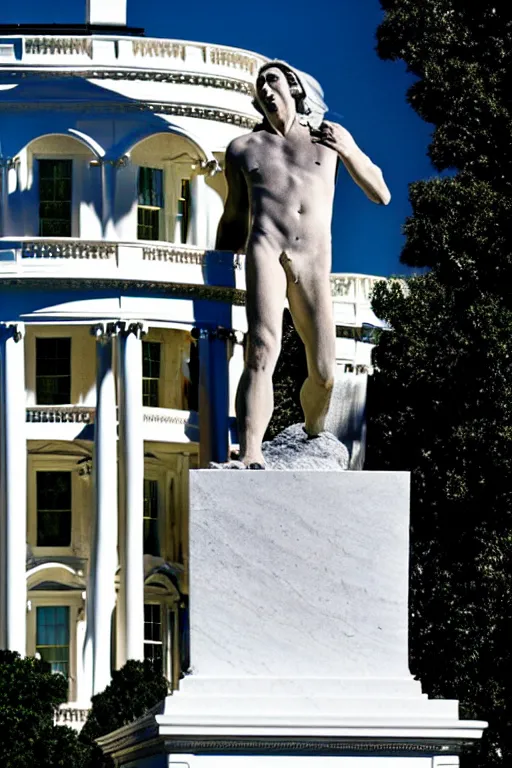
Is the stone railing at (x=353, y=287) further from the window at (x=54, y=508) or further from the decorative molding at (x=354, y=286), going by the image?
the window at (x=54, y=508)

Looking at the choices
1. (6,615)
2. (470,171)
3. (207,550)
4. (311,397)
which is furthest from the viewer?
(6,615)

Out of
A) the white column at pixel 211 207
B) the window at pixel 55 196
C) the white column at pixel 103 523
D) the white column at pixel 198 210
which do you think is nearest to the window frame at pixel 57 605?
the white column at pixel 103 523

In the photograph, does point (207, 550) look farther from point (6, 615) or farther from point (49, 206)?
point (49, 206)

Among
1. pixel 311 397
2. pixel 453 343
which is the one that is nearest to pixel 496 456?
pixel 453 343

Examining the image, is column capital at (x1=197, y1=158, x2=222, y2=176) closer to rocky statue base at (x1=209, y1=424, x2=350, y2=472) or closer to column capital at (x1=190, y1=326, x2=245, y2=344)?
column capital at (x1=190, y1=326, x2=245, y2=344)

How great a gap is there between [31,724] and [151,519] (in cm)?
3306

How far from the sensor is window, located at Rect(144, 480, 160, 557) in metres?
84.4

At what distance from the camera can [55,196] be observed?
85812 mm

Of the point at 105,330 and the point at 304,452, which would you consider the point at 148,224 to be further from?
the point at 304,452

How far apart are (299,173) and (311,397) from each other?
1.79 m

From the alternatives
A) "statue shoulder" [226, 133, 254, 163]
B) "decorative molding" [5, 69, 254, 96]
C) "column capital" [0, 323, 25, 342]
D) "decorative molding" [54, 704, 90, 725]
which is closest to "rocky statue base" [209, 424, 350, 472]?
"statue shoulder" [226, 133, 254, 163]

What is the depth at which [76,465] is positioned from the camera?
276 ft

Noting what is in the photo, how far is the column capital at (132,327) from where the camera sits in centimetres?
8206

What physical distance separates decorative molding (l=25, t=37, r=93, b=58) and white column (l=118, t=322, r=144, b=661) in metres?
7.36
